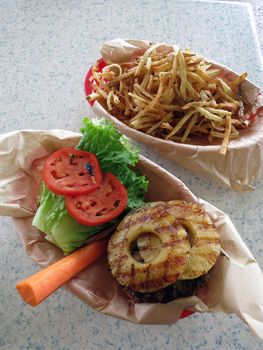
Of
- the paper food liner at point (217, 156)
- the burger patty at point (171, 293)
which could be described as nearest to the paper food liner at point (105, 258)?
the burger patty at point (171, 293)

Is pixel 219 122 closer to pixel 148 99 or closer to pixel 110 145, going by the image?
pixel 148 99

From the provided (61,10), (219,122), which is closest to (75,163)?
(219,122)

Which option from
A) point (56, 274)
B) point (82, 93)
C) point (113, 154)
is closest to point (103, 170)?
point (113, 154)

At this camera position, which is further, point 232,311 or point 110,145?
point 110,145

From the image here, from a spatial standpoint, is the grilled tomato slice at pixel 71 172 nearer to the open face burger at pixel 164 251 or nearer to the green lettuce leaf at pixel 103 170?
the green lettuce leaf at pixel 103 170

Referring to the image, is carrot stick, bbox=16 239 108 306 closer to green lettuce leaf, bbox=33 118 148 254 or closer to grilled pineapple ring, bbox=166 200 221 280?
green lettuce leaf, bbox=33 118 148 254

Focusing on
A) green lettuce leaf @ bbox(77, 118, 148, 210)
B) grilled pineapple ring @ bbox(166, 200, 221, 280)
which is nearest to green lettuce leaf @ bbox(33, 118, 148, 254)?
green lettuce leaf @ bbox(77, 118, 148, 210)
